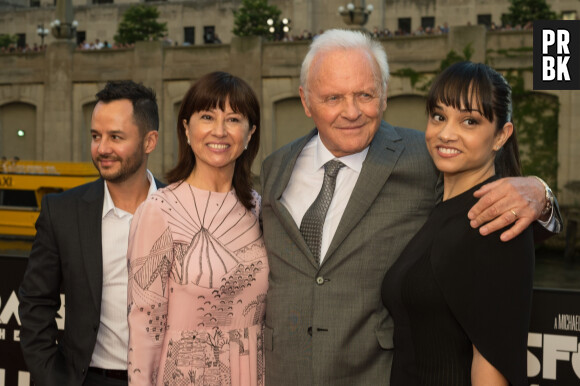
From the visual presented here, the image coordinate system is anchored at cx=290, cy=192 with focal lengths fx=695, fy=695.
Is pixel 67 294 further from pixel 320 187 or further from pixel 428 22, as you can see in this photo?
pixel 428 22

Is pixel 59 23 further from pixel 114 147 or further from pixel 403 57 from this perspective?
pixel 114 147

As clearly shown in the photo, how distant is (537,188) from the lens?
3273mm

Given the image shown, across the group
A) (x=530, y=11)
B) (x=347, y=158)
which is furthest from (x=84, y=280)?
(x=530, y=11)

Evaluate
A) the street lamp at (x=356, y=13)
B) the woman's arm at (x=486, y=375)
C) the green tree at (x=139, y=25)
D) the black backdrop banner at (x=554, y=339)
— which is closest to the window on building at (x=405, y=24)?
the green tree at (x=139, y=25)

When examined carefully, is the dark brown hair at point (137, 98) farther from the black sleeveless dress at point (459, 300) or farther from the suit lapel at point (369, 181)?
the black sleeveless dress at point (459, 300)

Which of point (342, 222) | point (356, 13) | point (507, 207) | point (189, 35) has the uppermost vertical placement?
point (189, 35)

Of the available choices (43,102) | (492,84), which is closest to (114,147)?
(492,84)

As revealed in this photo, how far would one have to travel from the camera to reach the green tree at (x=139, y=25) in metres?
44.9

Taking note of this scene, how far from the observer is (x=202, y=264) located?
3.79m

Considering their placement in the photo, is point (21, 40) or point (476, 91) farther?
point (21, 40)

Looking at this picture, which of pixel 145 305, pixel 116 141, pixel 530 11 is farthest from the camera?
pixel 530 11

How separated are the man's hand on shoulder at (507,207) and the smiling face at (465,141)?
0.22 metres

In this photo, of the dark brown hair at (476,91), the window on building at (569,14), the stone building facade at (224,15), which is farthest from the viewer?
the stone building facade at (224,15)

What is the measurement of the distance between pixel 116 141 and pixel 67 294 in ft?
3.25
